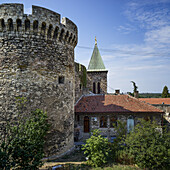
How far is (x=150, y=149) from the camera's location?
9.34 metres

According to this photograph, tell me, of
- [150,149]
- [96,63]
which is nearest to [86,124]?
[150,149]

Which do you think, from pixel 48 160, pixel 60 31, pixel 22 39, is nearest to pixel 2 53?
pixel 22 39

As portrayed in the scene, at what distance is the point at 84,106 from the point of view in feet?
59.1

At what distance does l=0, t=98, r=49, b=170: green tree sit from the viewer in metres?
7.11

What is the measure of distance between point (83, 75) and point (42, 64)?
Result: 11.7m

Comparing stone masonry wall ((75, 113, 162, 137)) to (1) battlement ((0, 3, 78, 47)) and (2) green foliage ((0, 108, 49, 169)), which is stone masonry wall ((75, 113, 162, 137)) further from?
(1) battlement ((0, 3, 78, 47))

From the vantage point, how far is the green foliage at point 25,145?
7051 millimetres

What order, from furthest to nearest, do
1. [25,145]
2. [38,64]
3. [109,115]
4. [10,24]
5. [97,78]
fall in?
1. [97,78]
2. [109,115]
3. [38,64]
4. [10,24]
5. [25,145]

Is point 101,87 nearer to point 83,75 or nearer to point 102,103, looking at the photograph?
point 83,75

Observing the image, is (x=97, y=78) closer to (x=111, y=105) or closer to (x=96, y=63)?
(x=96, y=63)

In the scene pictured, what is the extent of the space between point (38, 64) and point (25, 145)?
521cm

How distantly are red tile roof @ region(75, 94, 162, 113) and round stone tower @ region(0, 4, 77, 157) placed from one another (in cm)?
647

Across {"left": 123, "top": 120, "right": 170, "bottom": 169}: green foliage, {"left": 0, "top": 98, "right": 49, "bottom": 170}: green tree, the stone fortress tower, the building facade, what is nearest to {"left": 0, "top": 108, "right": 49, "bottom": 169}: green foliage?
{"left": 0, "top": 98, "right": 49, "bottom": 170}: green tree

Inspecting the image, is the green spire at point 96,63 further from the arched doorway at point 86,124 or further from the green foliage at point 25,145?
the green foliage at point 25,145
